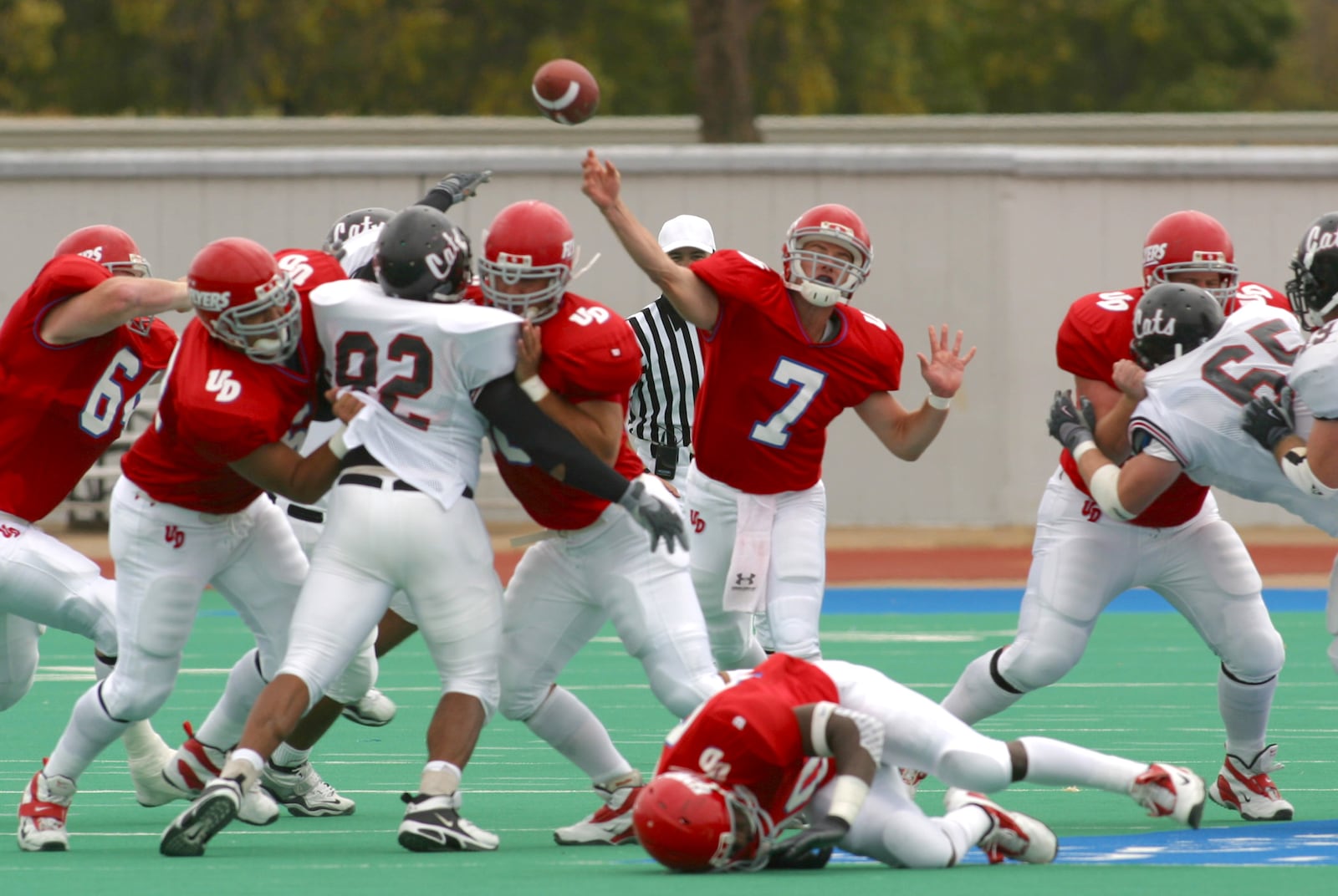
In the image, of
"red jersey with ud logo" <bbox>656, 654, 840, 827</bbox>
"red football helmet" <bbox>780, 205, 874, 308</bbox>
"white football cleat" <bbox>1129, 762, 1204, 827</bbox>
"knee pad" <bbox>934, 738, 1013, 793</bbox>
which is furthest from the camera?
"red football helmet" <bbox>780, 205, 874, 308</bbox>

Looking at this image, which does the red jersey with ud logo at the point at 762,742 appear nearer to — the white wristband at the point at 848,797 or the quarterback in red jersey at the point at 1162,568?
the white wristband at the point at 848,797

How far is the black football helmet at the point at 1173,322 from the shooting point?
19.3 feet

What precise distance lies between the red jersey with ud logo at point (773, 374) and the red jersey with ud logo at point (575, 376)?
96 cm

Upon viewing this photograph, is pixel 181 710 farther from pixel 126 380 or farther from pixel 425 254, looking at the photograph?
pixel 425 254

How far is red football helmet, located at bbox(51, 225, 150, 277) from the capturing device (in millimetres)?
6664

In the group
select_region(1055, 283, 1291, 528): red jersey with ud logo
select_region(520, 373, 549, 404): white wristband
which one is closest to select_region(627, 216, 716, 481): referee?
select_region(1055, 283, 1291, 528): red jersey with ud logo

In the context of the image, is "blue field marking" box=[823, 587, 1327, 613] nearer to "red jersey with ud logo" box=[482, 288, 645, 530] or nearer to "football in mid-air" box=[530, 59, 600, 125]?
"football in mid-air" box=[530, 59, 600, 125]

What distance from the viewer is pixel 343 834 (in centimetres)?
603

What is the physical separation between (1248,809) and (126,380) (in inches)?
155

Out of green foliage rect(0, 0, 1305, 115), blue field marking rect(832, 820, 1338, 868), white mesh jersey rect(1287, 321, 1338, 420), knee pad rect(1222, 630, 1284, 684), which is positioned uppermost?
green foliage rect(0, 0, 1305, 115)

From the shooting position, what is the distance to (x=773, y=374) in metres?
6.86

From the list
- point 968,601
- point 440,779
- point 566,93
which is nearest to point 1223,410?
point 440,779

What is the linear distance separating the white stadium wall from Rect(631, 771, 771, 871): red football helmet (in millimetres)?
11876

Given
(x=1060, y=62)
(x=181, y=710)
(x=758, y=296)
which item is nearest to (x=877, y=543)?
(x=181, y=710)
